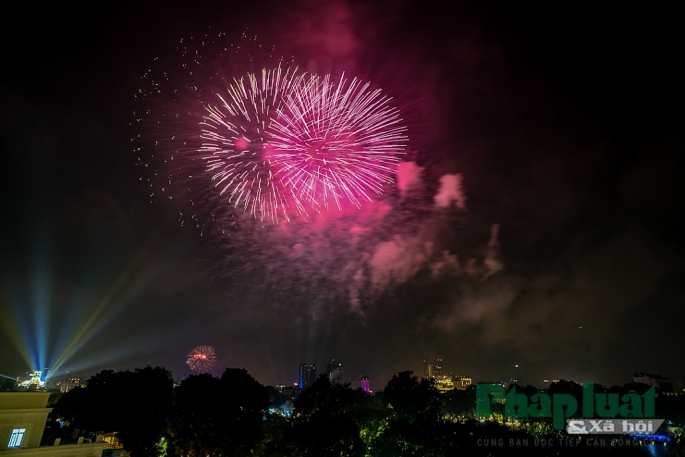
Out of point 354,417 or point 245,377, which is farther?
point 245,377

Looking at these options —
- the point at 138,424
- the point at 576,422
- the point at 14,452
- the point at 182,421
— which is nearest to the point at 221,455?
the point at 182,421

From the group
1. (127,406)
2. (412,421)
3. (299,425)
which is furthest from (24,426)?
(412,421)

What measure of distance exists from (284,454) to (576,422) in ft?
87.9

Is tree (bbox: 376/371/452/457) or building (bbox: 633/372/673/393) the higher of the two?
building (bbox: 633/372/673/393)

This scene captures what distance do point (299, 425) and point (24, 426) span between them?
16.2 metres

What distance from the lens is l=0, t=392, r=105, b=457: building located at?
22.1 m

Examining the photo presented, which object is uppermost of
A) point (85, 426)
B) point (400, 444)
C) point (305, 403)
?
point (305, 403)

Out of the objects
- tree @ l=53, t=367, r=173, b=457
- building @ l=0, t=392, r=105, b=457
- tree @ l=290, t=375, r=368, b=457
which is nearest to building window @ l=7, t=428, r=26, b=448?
building @ l=0, t=392, r=105, b=457

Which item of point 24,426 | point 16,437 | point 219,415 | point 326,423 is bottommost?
point 16,437

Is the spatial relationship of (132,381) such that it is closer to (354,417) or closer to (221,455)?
(221,455)

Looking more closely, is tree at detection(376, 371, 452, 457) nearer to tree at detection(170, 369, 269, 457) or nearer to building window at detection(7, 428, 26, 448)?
tree at detection(170, 369, 269, 457)

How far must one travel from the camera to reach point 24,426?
23031 mm

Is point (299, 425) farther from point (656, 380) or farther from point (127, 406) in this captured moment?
point (656, 380)

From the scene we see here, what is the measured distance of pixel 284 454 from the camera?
24375 mm
